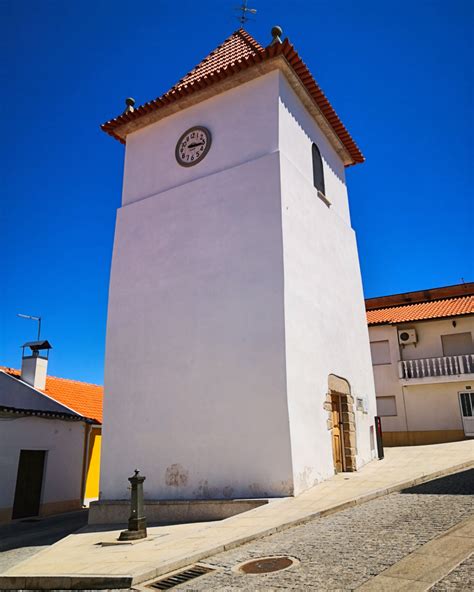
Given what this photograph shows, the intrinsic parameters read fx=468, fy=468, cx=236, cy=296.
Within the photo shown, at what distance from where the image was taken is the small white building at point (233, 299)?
7961 millimetres

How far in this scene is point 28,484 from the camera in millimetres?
13570

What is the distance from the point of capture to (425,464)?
9062 mm

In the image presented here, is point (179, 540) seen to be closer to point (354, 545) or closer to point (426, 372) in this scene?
point (354, 545)

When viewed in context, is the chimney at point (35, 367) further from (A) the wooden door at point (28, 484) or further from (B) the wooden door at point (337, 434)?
(B) the wooden door at point (337, 434)

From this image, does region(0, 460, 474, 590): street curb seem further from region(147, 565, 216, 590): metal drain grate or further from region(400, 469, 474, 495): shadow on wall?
region(400, 469, 474, 495): shadow on wall

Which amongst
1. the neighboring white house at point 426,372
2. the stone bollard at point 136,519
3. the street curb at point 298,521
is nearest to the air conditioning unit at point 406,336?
the neighboring white house at point 426,372

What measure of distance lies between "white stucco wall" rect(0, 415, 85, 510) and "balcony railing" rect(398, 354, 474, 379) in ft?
40.4

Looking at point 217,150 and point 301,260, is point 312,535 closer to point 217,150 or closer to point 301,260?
point 301,260

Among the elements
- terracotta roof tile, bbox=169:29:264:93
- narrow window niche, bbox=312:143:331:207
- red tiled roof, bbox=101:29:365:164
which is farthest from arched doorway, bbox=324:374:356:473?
terracotta roof tile, bbox=169:29:264:93

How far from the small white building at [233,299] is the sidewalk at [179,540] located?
82cm

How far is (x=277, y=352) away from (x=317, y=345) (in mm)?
1543

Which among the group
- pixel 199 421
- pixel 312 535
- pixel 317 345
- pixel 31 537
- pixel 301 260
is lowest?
pixel 31 537

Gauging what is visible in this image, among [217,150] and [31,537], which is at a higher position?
[217,150]

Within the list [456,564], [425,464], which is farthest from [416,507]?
[425,464]
